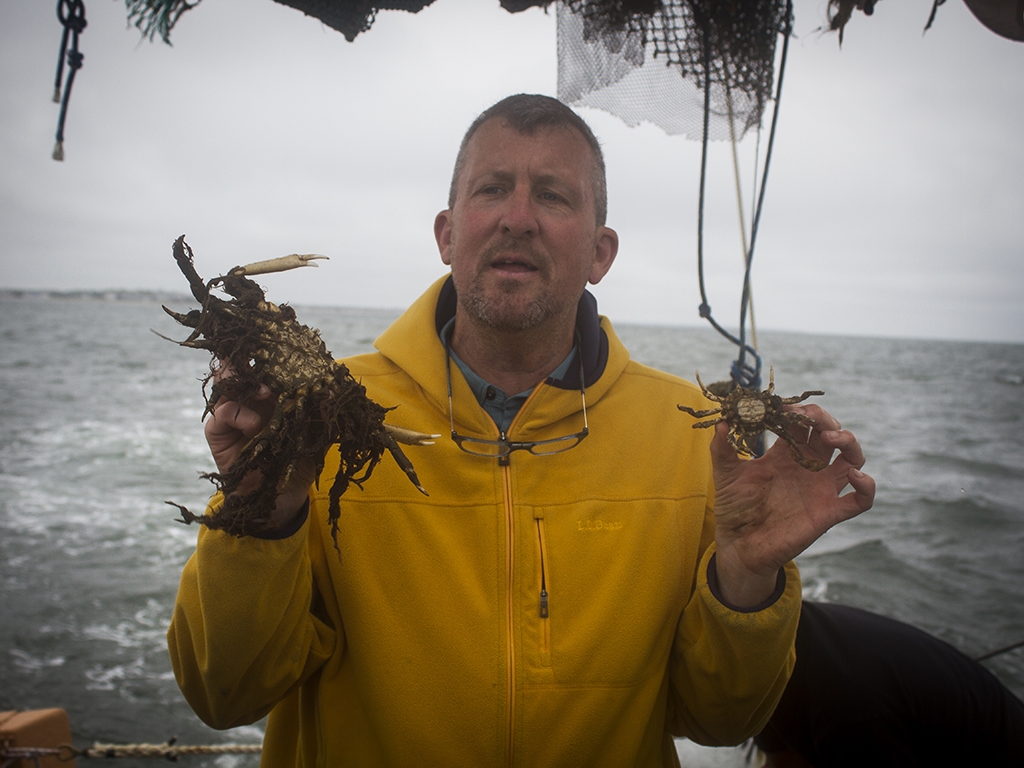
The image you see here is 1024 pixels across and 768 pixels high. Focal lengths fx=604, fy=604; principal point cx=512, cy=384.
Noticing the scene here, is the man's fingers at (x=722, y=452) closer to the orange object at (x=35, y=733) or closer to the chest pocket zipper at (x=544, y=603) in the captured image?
the chest pocket zipper at (x=544, y=603)

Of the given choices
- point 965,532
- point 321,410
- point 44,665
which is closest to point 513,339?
point 321,410

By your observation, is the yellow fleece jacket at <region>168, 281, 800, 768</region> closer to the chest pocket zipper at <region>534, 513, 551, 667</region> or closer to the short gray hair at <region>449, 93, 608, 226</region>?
the chest pocket zipper at <region>534, 513, 551, 667</region>

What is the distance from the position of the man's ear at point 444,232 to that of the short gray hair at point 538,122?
0.06m

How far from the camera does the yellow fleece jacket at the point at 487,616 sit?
1.76 meters

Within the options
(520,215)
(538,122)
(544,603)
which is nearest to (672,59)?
(538,122)

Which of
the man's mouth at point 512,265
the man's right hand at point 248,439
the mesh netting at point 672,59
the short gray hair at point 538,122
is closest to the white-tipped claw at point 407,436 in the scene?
the man's right hand at point 248,439

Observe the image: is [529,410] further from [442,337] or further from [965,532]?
[965,532]

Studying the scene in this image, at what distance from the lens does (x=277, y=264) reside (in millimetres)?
1777

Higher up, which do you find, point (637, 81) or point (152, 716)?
point (637, 81)

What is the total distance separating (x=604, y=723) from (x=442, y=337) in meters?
1.43

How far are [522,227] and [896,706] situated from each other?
233 cm

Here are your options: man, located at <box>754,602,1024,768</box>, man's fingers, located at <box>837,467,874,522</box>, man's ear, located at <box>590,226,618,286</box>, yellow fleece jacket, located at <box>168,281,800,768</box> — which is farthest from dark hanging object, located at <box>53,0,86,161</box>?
man, located at <box>754,602,1024,768</box>

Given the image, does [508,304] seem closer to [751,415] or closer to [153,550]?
[751,415]

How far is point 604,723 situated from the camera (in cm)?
186
